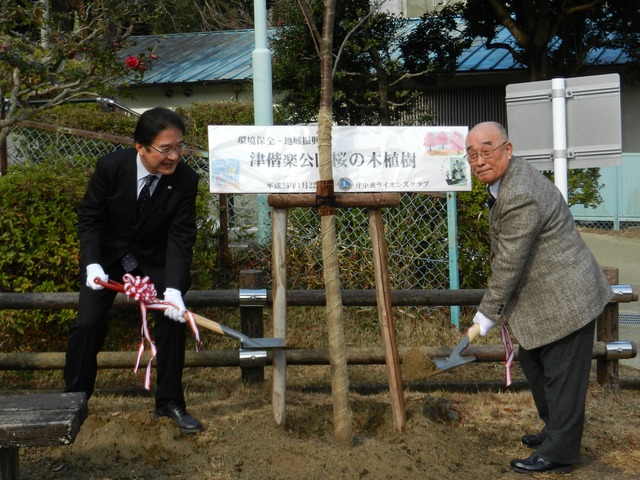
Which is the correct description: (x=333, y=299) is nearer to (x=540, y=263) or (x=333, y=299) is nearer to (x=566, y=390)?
(x=540, y=263)

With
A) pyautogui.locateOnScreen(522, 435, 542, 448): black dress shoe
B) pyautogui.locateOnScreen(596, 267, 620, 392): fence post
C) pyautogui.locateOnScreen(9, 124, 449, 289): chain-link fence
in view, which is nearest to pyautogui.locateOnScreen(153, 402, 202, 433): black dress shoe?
pyautogui.locateOnScreen(522, 435, 542, 448): black dress shoe

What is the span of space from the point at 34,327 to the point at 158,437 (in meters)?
1.92

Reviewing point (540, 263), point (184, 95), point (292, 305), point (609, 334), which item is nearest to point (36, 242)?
point (292, 305)

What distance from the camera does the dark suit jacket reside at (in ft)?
14.5

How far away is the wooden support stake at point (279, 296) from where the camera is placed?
14.8 feet

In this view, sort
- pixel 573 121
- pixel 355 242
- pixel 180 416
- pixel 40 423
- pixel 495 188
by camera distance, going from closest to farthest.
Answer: pixel 40 423 → pixel 495 188 → pixel 180 416 → pixel 573 121 → pixel 355 242

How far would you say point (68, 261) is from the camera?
228 inches

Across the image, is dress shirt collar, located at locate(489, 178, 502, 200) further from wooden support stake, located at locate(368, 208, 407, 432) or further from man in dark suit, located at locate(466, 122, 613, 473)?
wooden support stake, located at locate(368, 208, 407, 432)

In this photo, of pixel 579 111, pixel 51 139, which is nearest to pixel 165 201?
pixel 579 111

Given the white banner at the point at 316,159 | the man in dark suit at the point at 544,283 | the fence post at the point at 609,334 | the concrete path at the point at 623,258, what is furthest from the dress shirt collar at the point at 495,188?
the concrete path at the point at 623,258

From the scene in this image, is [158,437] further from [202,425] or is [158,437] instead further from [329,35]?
[329,35]

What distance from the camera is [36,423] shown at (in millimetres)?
3064

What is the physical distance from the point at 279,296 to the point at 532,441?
63.3 inches

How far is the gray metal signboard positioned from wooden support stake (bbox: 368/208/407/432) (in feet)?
3.98
